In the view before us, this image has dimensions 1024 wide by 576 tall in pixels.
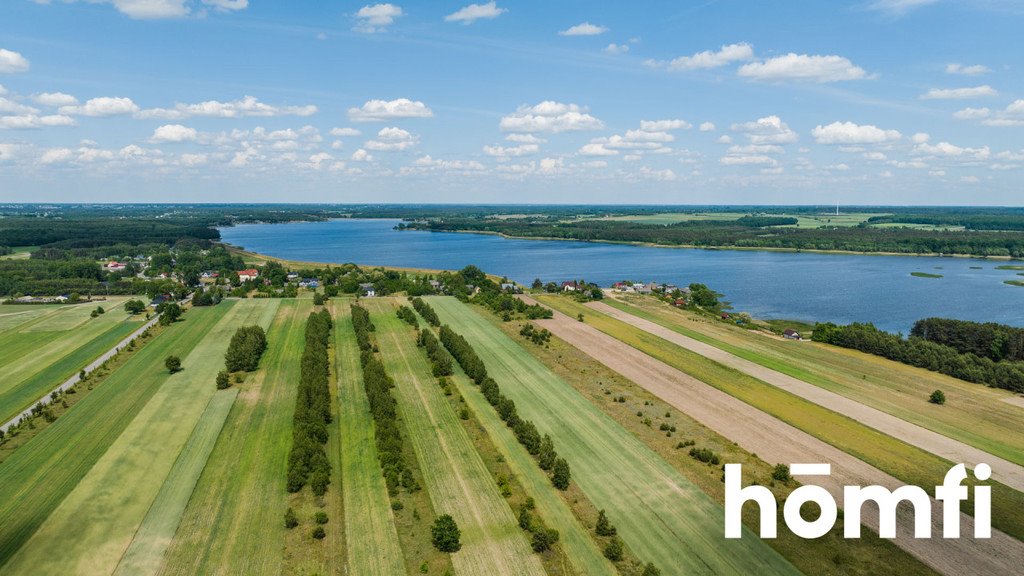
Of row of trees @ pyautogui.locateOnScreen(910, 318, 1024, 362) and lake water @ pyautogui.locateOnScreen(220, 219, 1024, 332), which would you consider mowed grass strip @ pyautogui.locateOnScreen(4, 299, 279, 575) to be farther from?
lake water @ pyautogui.locateOnScreen(220, 219, 1024, 332)

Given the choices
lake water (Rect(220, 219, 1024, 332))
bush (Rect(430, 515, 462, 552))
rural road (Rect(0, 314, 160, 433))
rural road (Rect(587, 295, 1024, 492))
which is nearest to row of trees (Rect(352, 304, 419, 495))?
bush (Rect(430, 515, 462, 552))

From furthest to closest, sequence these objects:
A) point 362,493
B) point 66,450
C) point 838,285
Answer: point 838,285 → point 66,450 → point 362,493

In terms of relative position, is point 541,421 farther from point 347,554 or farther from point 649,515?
point 347,554

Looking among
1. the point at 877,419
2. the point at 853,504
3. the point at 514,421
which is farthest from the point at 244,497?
the point at 877,419

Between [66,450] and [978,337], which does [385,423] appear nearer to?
[66,450]

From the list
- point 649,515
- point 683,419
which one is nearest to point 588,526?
point 649,515

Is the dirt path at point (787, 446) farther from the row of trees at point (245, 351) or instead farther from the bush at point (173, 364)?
the bush at point (173, 364)

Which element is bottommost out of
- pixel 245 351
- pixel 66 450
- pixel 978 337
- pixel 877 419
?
pixel 877 419
